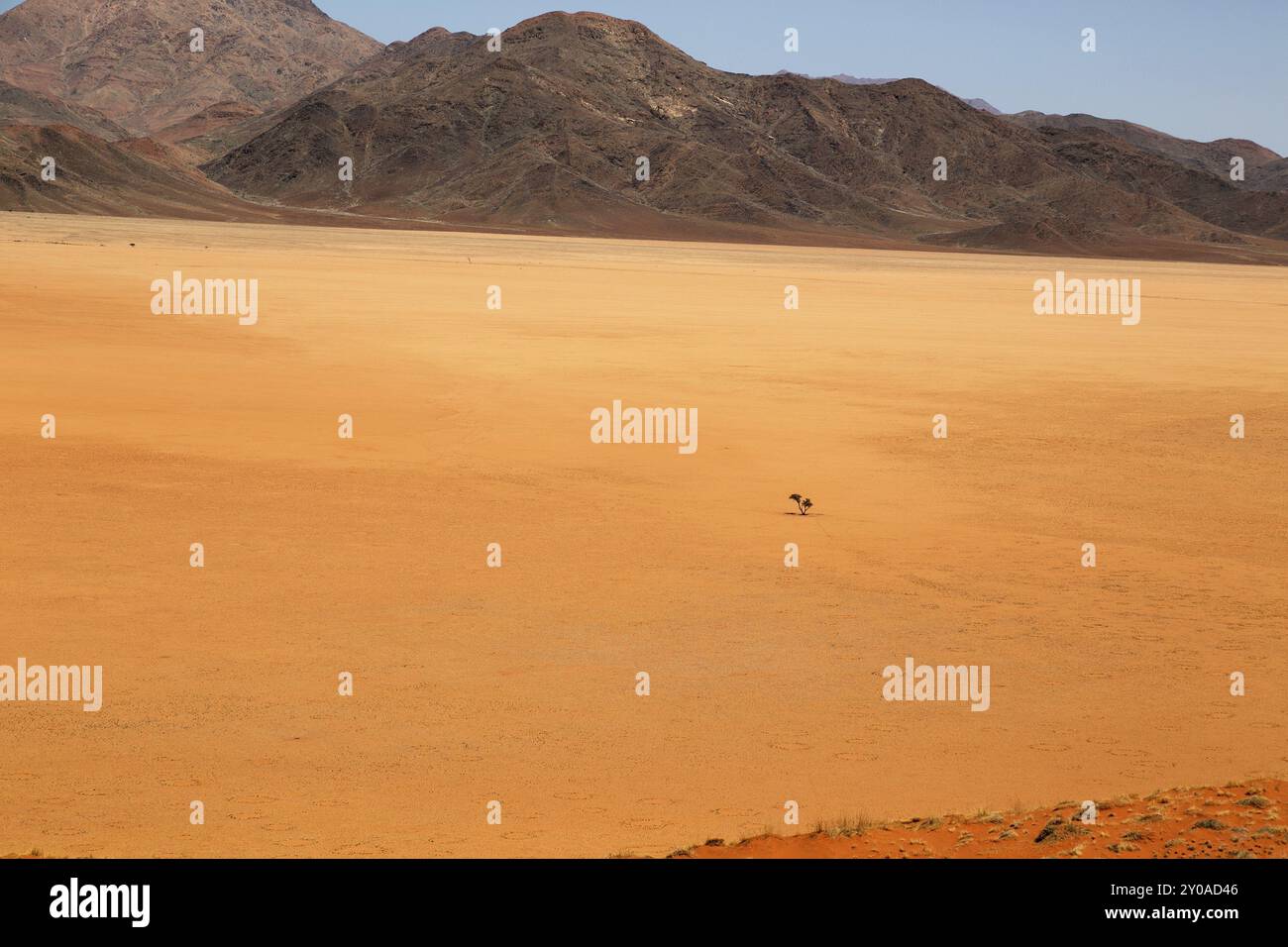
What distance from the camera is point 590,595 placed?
11719 mm

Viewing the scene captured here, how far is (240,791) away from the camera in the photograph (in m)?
7.51

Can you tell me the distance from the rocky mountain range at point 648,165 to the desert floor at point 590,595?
108438mm

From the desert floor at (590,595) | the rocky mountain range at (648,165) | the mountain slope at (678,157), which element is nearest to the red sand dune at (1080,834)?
the desert floor at (590,595)

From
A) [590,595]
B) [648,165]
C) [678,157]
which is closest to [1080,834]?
[590,595]

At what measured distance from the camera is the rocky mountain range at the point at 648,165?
136 meters

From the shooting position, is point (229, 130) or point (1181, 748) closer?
point (1181, 748)

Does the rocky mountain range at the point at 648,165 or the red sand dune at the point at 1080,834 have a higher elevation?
the rocky mountain range at the point at 648,165

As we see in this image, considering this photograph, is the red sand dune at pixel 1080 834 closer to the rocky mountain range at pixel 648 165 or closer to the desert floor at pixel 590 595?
the desert floor at pixel 590 595

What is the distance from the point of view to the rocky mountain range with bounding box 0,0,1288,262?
136000 mm

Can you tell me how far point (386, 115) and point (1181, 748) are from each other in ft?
538

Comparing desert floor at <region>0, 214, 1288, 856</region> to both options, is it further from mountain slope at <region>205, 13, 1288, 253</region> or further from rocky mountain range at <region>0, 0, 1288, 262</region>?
mountain slope at <region>205, 13, 1288, 253</region>

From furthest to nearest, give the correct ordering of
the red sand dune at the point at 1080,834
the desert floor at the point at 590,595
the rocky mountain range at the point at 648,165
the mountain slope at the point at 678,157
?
the mountain slope at the point at 678,157 < the rocky mountain range at the point at 648,165 < the desert floor at the point at 590,595 < the red sand dune at the point at 1080,834
